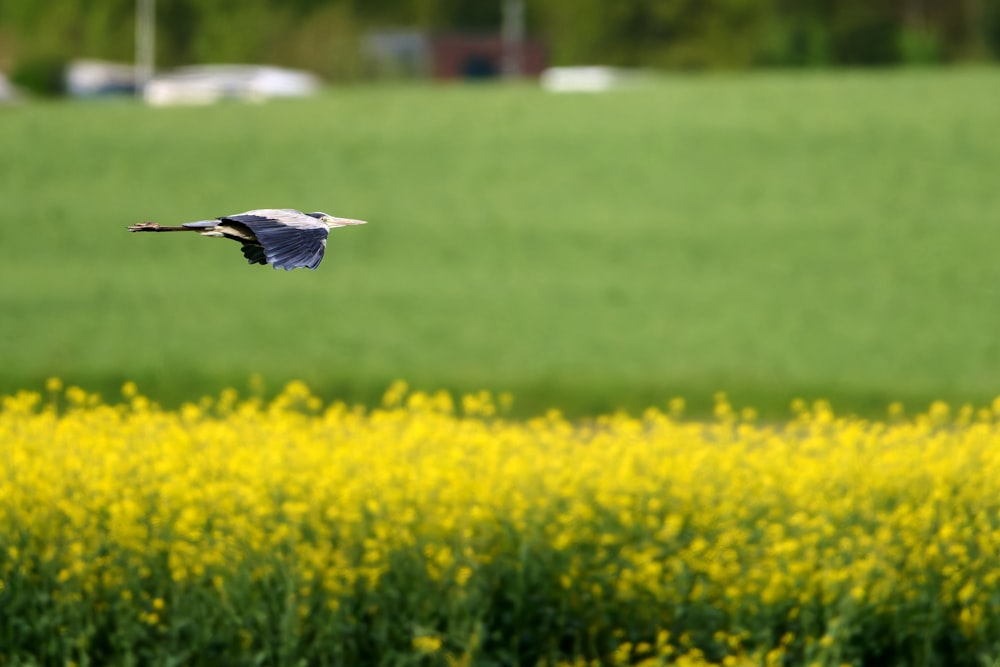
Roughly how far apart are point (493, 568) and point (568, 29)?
3785 cm

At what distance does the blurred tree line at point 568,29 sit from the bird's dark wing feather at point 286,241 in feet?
111

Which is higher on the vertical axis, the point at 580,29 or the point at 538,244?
the point at 580,29

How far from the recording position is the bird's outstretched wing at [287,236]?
2.36m

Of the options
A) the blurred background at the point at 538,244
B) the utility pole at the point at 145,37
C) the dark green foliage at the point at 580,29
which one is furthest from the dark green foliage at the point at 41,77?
the blurred background at the point at 538,244

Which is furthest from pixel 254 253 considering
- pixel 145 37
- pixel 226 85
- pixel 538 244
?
pixel 145 37

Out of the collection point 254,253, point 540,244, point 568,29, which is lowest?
point 540,244

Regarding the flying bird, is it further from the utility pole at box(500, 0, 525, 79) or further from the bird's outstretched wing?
the utility pole at box(500, 0, 525, 79)

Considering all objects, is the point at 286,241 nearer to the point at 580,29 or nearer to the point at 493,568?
the point at 493,568

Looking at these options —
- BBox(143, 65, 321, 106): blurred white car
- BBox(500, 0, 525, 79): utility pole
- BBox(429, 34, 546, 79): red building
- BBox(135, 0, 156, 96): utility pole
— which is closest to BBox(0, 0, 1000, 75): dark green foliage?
BBox(135, 0, 156, 96): utility pole

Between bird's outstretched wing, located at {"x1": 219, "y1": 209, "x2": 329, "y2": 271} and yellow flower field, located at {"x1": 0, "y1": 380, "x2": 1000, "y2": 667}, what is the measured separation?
10.5 feet

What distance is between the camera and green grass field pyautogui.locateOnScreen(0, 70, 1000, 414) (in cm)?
1440

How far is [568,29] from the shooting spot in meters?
42.2

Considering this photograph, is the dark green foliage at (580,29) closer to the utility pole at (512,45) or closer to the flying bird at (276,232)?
the utility pole at (512,45)

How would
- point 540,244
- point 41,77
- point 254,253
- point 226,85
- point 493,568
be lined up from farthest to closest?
1. point 41,77
2. point 226,85
3. point 540,244
4. point 493,568
5. point 254,253
